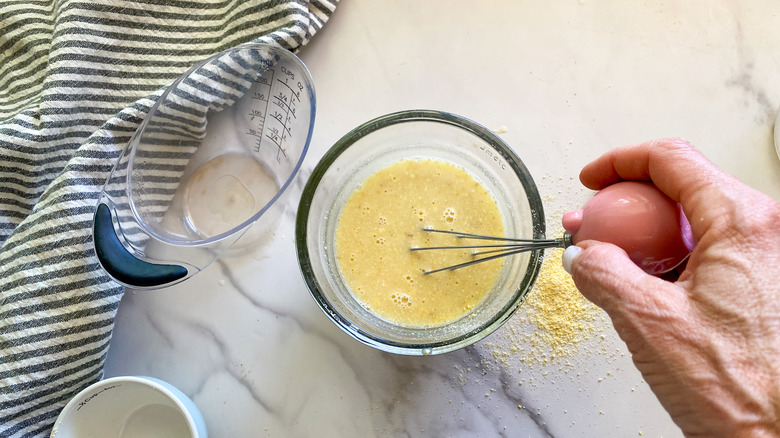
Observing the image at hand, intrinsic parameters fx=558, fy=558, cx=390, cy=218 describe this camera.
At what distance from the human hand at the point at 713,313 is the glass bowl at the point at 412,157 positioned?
20 cm

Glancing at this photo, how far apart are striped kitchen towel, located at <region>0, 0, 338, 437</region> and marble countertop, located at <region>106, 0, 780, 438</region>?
104mm

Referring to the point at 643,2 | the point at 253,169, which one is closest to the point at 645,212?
the point at 643,2

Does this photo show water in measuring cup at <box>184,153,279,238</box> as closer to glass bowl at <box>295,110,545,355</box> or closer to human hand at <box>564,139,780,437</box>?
glass bowl at <box>295,110,545,355</box>

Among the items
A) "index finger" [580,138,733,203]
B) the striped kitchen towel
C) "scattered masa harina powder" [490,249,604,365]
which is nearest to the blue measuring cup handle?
the striped kitchen towel

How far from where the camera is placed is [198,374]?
1108mm

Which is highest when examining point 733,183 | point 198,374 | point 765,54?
point 765,54

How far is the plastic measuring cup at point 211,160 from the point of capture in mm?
1039

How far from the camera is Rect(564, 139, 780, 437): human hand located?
27.2 inches

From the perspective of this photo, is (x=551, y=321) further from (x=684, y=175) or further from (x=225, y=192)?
(x=225, y=192)

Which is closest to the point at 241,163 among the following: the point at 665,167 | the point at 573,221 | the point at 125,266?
the point at 125,266

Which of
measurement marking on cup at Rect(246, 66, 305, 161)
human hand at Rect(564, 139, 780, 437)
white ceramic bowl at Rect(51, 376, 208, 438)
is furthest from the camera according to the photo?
measurement marking on cup at Rect(246, 66, 305, 161)

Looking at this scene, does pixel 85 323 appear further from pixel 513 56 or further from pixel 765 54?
pixel 765 54

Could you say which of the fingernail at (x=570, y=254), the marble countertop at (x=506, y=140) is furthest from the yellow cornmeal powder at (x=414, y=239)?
the fingernail at (x=570, y=254)

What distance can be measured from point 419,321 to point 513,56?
579 millimetres
